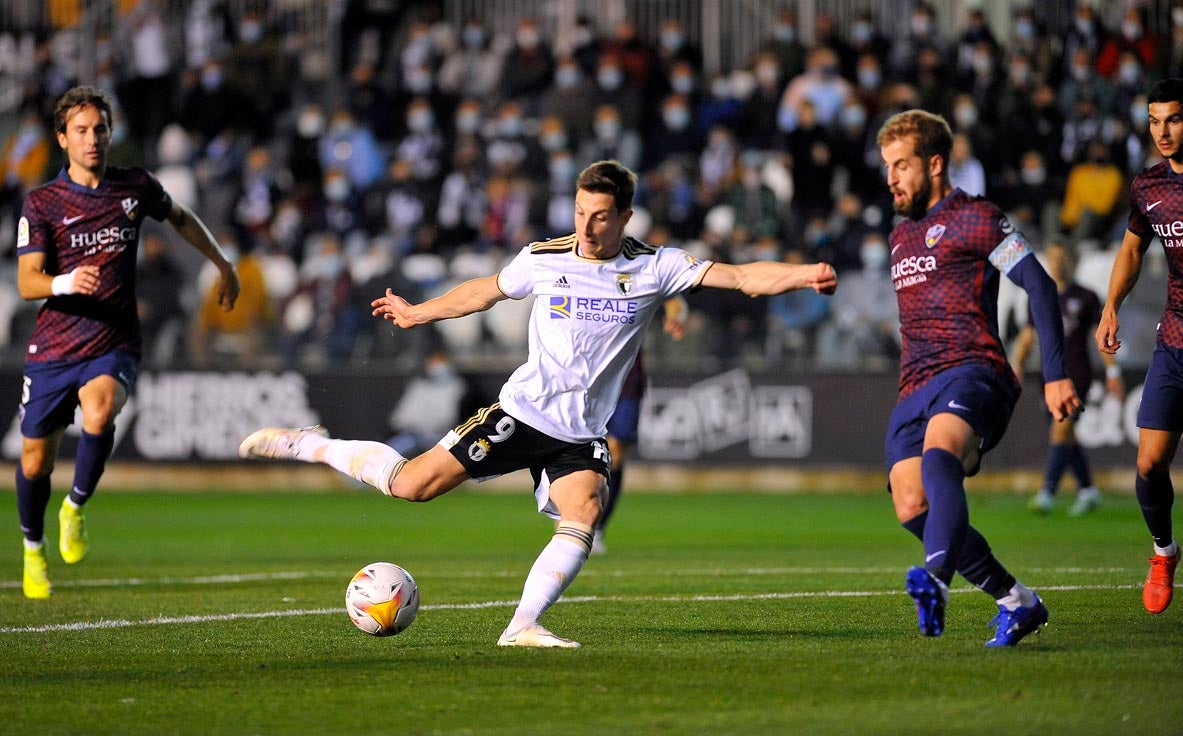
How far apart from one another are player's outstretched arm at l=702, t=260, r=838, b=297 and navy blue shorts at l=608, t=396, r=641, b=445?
20.5ft

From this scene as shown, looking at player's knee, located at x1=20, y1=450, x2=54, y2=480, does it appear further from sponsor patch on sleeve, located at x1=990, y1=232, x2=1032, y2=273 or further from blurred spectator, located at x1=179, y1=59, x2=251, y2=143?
blurred spectator, located at x1=179, y1=59, x2=251, y2=143

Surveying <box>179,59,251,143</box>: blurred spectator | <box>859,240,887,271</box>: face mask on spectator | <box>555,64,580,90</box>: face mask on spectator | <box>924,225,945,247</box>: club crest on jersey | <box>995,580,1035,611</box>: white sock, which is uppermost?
<box>555,64,580,90</box>: face mask on spectator

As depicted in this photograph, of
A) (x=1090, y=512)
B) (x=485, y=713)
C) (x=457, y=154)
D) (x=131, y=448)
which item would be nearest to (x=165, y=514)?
(x=131, y=448)

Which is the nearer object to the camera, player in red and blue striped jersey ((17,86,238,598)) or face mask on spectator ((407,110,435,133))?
player in red and blue striped jersey ((17,86,238,598))

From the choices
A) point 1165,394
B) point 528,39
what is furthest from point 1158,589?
point 528,39

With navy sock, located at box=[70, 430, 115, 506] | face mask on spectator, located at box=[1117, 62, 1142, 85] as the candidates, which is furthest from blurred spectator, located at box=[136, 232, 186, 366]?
face mask on spectator, located at box=[1117, 62, 1142, 85]

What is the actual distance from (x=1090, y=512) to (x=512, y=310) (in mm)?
7538

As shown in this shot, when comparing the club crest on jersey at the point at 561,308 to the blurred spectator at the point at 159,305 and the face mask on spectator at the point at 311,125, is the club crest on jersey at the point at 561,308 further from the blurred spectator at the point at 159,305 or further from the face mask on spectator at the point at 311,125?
the face mask on spectator at the point at 311,125

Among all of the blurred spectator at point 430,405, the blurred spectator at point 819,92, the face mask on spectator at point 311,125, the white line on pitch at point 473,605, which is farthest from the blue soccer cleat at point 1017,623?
the face mask on spectator at point 311,125

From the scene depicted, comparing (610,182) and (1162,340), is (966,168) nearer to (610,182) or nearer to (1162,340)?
(1162,340)

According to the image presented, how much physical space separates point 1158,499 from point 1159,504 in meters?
0.03

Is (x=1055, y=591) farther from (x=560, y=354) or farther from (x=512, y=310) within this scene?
(x=512, y=310)

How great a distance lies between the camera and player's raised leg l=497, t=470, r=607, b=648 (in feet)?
24.2

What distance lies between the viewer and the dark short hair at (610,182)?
7.38 m
